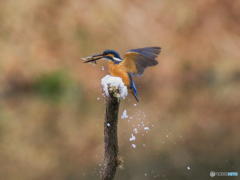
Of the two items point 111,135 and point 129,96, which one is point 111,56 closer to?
point 111,135

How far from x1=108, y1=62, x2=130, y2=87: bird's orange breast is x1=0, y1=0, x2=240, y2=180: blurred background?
108 inches

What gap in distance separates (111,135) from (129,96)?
8313 mm

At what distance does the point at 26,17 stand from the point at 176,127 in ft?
25.5

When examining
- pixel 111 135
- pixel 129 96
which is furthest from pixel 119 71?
pixel 129 96

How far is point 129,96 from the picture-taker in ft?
37.9

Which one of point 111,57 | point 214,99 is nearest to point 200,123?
point 214,99

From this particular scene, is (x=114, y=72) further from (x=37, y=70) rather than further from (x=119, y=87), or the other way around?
(x=37, y=70)

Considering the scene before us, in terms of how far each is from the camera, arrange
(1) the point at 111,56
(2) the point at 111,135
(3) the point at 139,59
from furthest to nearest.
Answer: (2) the point at 111,135 → (3) the point at 139,59 → (1) the point at 111,56

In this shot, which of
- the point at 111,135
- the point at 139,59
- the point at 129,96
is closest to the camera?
the point at 139,59

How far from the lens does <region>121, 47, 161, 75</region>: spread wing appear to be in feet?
10.1

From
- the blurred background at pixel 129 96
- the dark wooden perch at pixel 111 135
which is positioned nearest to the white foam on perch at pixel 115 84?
the dark wooden perch at pixel 111 135

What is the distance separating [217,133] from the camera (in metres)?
8.01

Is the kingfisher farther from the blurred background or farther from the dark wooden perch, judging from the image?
the blurred background

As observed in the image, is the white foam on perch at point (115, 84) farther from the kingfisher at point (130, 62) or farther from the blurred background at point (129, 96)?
the blurred background at point (129, 96)
